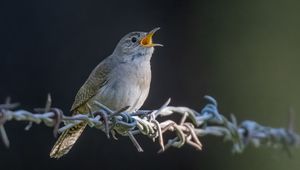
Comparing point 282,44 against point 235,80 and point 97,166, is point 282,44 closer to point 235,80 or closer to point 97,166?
point 235,80

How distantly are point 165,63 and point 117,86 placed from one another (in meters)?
3.10

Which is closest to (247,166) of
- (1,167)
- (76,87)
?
(76,87)

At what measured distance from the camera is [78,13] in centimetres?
814

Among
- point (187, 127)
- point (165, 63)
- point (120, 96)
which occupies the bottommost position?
point (165, 63)

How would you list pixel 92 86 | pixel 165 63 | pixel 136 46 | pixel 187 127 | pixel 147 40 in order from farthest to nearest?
pixel 165 63
pixel 147 40
pixel 136 46
pixel 92 86
pixel 187 127

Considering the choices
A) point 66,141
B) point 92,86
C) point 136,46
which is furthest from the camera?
point 136,46

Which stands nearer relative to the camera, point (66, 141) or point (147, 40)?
point (66, 141)

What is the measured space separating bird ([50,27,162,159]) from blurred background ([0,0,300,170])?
218cm

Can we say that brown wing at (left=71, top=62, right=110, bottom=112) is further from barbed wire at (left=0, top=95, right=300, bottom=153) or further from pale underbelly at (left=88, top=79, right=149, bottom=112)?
barbed wire at (left=0, top=95, right=300, bottom=153)

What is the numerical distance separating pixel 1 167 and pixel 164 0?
248cm

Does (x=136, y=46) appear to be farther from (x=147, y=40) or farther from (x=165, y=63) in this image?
(x=165, y=63)

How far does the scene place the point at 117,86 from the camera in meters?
5.34

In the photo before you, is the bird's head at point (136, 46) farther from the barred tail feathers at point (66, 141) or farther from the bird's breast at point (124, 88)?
the barred tail feathers at point (66, 141)

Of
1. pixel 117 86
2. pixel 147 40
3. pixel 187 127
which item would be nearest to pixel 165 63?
pixel 147 40
